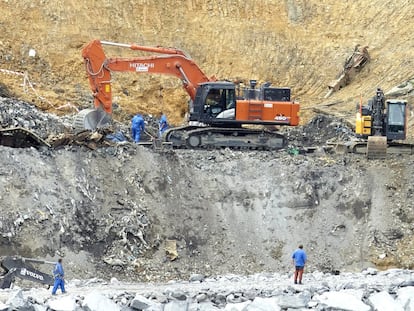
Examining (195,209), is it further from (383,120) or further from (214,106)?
(383,120)

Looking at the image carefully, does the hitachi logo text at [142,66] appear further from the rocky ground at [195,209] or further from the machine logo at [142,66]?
the rocky ground at [195,209]

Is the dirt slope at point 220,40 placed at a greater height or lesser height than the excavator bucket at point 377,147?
greater

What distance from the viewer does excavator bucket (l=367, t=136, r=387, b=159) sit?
79.6ft

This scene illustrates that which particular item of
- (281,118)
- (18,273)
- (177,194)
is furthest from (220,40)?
(18,273)

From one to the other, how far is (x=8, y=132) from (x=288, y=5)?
18184 mm

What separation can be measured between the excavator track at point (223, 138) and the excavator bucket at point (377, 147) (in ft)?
8.62

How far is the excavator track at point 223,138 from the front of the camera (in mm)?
25641

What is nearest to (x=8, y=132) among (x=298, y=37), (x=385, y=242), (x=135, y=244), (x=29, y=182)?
(x=29, y=182)

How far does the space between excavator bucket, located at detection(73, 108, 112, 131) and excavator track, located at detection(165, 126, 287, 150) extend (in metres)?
2.06

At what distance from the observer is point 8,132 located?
21750 millimetres

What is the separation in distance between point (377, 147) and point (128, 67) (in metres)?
6.45

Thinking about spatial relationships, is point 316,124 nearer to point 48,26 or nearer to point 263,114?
point 263,114

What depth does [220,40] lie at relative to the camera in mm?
35562

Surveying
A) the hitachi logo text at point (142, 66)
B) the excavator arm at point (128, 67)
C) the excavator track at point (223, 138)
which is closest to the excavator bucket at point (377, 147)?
the excavator track at point (223, 138)
